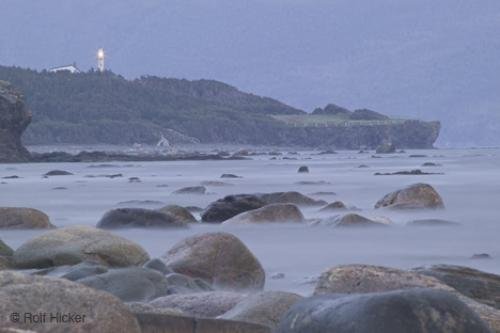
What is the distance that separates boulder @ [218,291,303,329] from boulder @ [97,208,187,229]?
8338mm

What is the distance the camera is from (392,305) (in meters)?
5.50

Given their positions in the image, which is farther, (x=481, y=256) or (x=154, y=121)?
(x=154, y=121)

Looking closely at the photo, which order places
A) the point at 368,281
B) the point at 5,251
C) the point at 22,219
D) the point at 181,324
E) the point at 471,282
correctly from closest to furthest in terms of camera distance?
the point at 181,324, the point at 368,281, the point at 471,282, the point at 5,251, the point at 22,219

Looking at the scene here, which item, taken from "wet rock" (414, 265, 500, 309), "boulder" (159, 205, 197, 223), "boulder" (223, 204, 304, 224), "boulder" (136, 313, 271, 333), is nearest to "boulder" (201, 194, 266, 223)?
"boulder" (159, 205, 197, 223)

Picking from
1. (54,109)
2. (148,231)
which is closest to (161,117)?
(54,109)

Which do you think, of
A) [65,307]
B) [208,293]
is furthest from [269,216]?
[65,307]

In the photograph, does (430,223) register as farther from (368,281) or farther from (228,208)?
(368,281)

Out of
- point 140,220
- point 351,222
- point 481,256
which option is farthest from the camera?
point 351,222

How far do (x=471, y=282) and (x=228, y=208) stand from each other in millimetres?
9384

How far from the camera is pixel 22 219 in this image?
16.4 m

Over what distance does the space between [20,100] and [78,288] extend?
78274 millimetres

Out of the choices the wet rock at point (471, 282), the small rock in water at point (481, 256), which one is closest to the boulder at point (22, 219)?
the small rock in water at point (481, 256)

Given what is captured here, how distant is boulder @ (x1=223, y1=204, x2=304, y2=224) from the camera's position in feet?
56.4

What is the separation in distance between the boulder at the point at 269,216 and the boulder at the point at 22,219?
8.85ft
